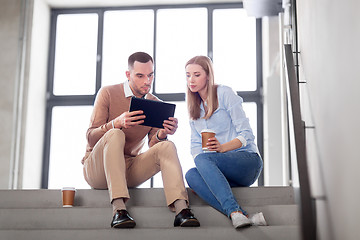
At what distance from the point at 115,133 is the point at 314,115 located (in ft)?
3.26

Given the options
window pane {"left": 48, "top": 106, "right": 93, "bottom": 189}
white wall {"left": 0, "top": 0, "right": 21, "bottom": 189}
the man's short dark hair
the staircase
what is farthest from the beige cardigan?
window pane {"left": 48, "top": 106, "right": 93, "bottom": 189}

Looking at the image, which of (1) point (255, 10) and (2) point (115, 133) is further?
(1) point (255, 10)

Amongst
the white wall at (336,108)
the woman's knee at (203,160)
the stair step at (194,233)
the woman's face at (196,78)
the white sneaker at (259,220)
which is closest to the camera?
the white wall at (336,108)

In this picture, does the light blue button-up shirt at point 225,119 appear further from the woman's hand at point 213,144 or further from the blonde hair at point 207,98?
the woman's hand at point 213,144

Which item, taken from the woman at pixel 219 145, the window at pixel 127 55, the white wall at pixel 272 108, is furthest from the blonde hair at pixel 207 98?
the window at pixel 127 55

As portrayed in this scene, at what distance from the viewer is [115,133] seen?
2.86 m

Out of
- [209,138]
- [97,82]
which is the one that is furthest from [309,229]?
[97,82]

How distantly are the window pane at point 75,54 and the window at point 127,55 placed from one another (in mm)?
11

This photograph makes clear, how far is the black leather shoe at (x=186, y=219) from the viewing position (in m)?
2.56

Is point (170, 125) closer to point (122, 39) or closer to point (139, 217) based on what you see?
point (139, 217)

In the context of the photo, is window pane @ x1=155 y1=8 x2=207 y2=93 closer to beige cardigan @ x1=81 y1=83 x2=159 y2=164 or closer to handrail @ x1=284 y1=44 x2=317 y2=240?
beige cardigan @ x1=81 y1=83 x2=159 y2=164

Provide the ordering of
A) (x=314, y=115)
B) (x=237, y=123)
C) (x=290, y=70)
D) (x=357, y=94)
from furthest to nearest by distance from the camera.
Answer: (x=237, y=123)
(x=314, y=115)
(x=290, y=70)
(x=357, y=94)

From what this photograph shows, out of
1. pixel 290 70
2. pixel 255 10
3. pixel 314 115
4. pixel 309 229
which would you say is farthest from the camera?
pixel 255 10

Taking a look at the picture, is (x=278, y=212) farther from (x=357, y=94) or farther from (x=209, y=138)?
(x=357, y=94)
